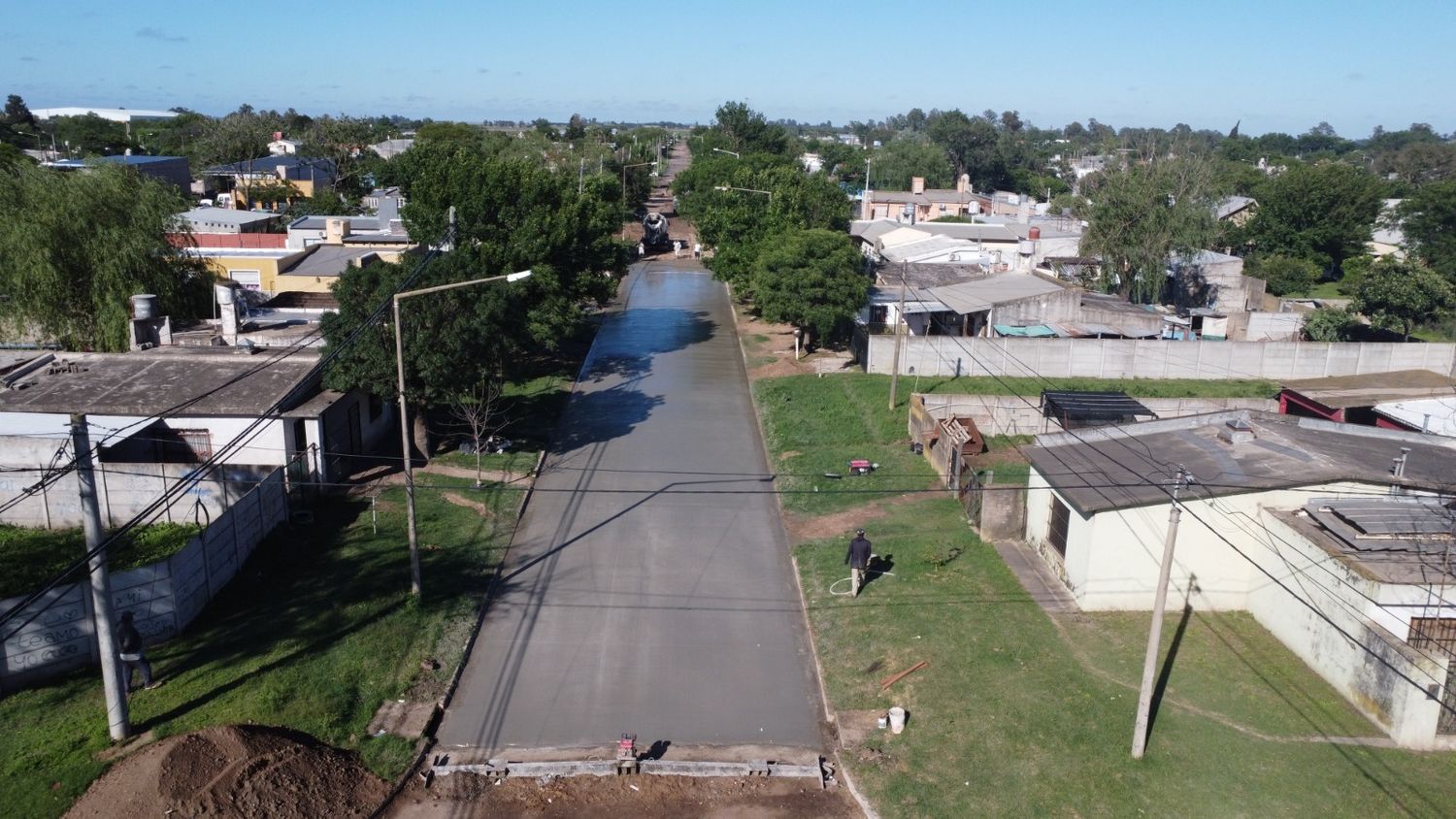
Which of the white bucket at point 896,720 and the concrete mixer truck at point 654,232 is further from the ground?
the concrete mixer truck at point 654,232

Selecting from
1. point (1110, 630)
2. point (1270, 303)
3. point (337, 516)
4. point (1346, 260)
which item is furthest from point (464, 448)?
point (1346, 260)

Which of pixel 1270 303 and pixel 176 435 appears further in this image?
pixel 1270 303

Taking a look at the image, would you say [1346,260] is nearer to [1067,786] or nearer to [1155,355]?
[1155,355]

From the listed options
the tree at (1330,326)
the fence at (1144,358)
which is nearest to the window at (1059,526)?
the fence at (1144,358)

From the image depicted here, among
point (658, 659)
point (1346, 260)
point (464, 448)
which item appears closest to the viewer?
point (658, 659)

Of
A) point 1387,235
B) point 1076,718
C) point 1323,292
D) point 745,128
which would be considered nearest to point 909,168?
point 745,128

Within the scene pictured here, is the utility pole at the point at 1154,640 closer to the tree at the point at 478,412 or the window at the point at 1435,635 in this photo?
the window at the point at 1435,635
